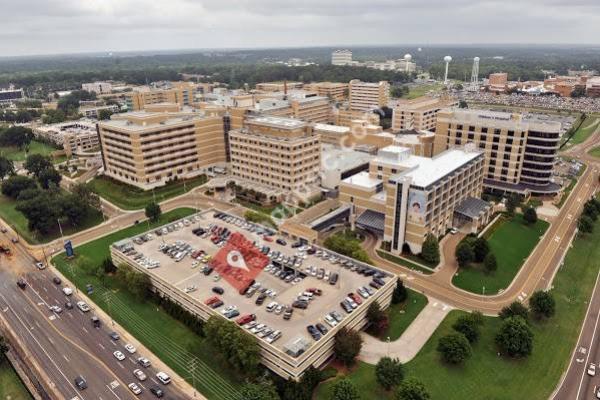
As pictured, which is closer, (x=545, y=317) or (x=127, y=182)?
(x=545, y=317)

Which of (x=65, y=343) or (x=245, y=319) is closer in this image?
(x=245, y=319)

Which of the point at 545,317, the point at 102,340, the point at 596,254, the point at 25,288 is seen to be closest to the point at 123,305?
the point at 102,340

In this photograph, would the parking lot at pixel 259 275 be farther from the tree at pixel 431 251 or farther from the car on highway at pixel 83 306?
the tree at pixel 431 251

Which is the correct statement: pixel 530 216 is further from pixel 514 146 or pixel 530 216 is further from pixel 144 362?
pixel 144 362

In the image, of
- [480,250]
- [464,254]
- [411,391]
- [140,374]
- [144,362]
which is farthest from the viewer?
[480,250]

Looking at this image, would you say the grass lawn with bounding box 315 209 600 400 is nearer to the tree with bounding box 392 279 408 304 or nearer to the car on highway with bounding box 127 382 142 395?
the tree with bounding box 392 279 408 304

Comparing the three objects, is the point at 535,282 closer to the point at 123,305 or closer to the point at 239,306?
the point at 239,306

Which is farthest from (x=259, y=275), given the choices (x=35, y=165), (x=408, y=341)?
(x=35, y=165)

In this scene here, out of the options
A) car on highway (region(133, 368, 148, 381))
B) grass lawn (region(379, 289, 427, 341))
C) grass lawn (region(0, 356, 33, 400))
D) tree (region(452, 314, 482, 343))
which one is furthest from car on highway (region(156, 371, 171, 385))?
tree (region(452, 314, 482, 343))
